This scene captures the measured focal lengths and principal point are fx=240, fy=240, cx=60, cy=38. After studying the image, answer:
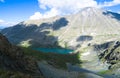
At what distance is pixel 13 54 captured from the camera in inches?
2128

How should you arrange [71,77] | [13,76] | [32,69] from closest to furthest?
[13,76] < [32,69] < [71,77]

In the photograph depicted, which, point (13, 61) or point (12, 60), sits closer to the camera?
point (12, 60)

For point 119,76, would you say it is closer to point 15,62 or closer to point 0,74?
point 15,62

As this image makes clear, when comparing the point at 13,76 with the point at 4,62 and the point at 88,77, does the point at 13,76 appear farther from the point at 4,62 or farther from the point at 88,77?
the point at 88,77

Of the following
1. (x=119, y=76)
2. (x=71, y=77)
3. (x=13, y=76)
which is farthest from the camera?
(x=119, y=76)

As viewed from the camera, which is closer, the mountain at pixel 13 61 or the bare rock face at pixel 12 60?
the mountain at pixel 13 61

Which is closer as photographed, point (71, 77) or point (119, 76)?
point (71, 77)

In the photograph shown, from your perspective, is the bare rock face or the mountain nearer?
the mountain

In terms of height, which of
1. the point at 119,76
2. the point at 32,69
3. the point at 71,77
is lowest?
the point at 119,76

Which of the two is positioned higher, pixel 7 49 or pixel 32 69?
pixel 7 49

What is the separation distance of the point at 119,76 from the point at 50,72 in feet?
317

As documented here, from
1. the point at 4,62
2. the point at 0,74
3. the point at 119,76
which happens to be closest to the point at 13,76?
the point at 0,74

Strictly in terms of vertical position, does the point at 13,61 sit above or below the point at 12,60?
below

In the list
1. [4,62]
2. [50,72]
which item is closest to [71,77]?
[50,72]
